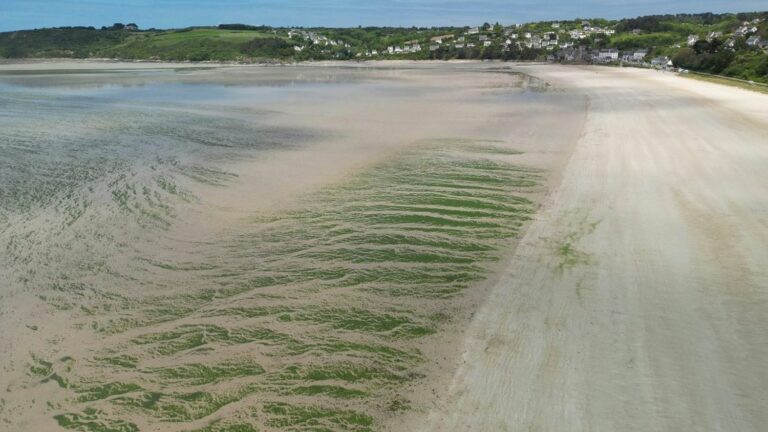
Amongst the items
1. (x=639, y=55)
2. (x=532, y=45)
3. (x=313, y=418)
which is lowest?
(x=313, y=418)

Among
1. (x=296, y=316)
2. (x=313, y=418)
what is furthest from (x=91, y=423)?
(x=296, y=316)

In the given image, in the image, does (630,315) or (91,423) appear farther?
(630,315)

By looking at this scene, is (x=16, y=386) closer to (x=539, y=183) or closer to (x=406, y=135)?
(x=539, y=183)

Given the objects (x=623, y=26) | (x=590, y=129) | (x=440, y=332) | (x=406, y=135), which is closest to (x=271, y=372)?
(x=440, y=332)

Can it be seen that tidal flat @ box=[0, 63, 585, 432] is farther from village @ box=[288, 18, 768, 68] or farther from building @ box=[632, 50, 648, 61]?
building @ box=[632, 50, 648, 61]

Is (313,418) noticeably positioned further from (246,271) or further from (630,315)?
(630,315)

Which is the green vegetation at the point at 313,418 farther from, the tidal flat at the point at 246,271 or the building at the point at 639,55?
the building at the point at 639,55

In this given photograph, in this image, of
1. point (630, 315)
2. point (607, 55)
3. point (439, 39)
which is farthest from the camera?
point (439, 39)
